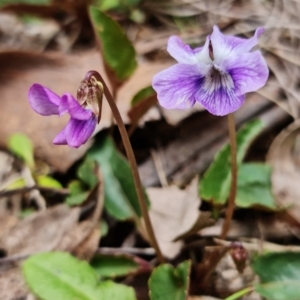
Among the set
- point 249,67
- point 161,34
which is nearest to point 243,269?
point 249,67

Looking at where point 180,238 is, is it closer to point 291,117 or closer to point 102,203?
point 102,203

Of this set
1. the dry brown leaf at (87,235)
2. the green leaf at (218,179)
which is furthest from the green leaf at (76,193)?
the green leaf at (218,179)

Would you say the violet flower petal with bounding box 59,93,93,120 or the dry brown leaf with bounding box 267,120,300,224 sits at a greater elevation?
the violet flower petal with bounding box 59,93,93,120

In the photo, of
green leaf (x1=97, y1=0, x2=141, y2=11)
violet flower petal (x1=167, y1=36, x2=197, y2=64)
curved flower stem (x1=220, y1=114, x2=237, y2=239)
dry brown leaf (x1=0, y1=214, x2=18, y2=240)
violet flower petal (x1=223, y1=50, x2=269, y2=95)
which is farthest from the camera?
green leaf (x1=97, y1=0, x2=141, y2=11)

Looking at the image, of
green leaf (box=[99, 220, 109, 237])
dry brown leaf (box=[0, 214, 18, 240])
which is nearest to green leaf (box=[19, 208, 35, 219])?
dry brown leaf (box=[0, 214, 18, 240])

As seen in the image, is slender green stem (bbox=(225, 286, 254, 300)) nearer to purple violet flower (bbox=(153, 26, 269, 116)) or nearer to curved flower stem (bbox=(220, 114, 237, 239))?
curved flower stem (bbox=(220, 114, 237, 239))

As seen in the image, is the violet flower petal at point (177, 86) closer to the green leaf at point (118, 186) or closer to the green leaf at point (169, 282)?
the green leaf at point (169, 282)
